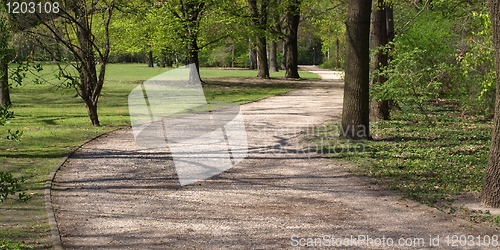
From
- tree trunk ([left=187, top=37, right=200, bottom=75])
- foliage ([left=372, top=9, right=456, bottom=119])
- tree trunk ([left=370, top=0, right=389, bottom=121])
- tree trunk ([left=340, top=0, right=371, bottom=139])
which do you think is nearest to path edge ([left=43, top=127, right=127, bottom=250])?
tree trunk ([left=340, top=0, right=371, bottom=139])

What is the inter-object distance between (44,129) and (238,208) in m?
8.92

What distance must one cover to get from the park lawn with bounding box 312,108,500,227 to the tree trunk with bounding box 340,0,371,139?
452mm

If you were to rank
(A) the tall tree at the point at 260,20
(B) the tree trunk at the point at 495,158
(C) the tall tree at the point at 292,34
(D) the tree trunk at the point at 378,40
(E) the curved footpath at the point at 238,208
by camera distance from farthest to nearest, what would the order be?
(C) the tall tree at the point at 292,34 < (A) the tall tree at the point at 260,20 < (D) the tree trunk at the point at 378,40 < (B) the tree trunk at the point at 495,158 < (E) the curved footpath at the point at 238,208

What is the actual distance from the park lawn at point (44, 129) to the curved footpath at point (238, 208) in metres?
0.35

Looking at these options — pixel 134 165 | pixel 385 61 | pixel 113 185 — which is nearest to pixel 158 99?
pixel 385 61

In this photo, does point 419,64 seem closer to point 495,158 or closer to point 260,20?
point 495,158

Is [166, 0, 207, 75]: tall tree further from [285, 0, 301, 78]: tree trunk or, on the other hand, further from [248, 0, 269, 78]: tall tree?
[285, 0, 301, 78]: tree trunk

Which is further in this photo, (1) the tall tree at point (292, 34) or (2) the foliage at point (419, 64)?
(1) the tall tree at point (292, 34)

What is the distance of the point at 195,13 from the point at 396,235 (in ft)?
76.3

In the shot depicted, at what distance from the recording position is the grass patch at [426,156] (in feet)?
30.6

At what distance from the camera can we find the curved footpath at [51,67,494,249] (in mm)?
6871

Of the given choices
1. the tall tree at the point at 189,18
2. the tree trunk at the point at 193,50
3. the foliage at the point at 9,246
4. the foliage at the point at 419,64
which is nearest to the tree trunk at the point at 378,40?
the foliage at the point at 419,64

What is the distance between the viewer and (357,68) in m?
13.0

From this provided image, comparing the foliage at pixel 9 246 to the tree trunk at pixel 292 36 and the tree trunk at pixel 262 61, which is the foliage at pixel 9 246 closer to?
the tree trunk at pixel 292 36
